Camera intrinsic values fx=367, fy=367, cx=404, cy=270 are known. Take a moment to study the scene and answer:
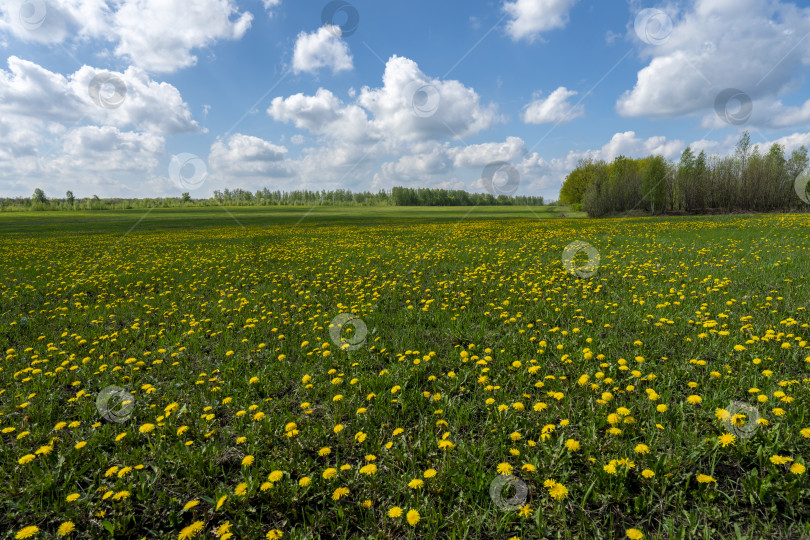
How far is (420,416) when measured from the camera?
3766 mm

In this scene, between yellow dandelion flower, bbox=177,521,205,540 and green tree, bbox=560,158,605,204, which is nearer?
yellow dandelion flower, bbox=177,521,205,540

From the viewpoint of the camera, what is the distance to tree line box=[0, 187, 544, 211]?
11406 cm

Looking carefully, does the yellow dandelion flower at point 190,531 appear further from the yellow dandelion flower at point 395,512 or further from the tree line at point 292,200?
the tree line at point 292,200

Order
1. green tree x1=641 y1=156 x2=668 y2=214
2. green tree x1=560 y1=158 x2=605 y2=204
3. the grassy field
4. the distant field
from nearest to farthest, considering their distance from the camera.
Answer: the grassy field
the distant field
green tree x1=641 y1=156 x2=668 y2=214
green tree x1=560 y1=158 x2=605 y2=204

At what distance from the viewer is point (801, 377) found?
12.7 feet

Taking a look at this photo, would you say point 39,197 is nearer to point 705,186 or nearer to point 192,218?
point 192,218

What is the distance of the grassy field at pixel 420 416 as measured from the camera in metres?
2.62

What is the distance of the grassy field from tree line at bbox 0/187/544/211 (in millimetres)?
123874

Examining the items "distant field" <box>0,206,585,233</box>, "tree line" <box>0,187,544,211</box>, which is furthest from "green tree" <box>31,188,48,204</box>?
"distant field" <box>0,206,585,233</box>

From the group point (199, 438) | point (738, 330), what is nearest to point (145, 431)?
point (199, 438)

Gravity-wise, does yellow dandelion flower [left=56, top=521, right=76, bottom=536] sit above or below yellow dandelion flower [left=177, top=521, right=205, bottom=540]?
above

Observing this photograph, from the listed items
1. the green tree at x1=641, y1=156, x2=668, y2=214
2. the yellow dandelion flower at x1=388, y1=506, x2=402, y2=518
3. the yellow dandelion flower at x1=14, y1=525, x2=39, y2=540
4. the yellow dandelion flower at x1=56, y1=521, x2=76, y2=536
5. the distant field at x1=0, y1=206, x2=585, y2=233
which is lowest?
the yellow dandelion flower at x1=14, y1=525, x2=39, y2=540

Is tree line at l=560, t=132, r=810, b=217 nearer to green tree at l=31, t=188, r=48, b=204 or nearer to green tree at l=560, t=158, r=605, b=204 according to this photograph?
green tree at l=560, t=158, r=605, b=204

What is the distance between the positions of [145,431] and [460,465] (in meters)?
2.91
